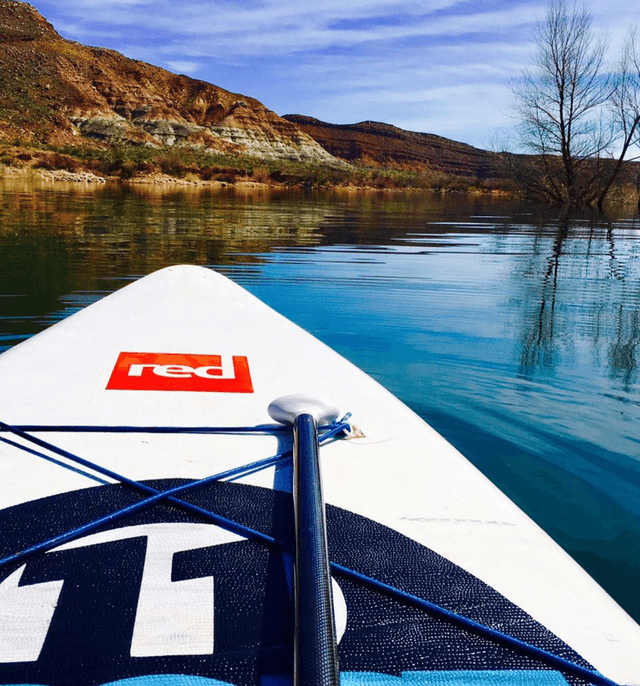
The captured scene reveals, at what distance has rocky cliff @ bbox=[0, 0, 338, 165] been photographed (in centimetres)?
5456

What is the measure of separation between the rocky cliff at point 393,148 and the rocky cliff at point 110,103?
26188 mm

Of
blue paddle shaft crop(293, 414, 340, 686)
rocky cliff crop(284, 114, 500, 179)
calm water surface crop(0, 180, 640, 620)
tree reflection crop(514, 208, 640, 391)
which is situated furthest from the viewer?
rocky cliff crop(284, 114, 500, 179)

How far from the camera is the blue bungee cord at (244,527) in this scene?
1.07 meters

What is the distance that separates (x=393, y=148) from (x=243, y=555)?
120 metres

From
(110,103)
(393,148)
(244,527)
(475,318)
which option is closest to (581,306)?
(475,318)

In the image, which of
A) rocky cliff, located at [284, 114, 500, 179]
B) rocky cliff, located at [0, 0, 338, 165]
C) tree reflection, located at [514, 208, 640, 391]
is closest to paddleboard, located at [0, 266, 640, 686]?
tree reflection, located at [514, 208, 640, 391]

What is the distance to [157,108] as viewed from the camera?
236ft

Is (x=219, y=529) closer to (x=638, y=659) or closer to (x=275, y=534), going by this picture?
(x=275, y=534)

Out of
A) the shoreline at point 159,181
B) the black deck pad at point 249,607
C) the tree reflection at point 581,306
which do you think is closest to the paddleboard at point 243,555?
the black deck pad at point 249,607

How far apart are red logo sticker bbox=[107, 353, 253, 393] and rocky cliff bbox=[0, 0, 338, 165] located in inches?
1992

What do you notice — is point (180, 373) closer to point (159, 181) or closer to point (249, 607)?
point (249, 607)

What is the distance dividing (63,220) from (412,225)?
8642 mm

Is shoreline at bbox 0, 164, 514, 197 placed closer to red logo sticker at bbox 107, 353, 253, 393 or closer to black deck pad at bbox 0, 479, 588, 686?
red logo sticker at bbox 107, 353, 253, 393

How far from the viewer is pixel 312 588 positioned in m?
1.06
